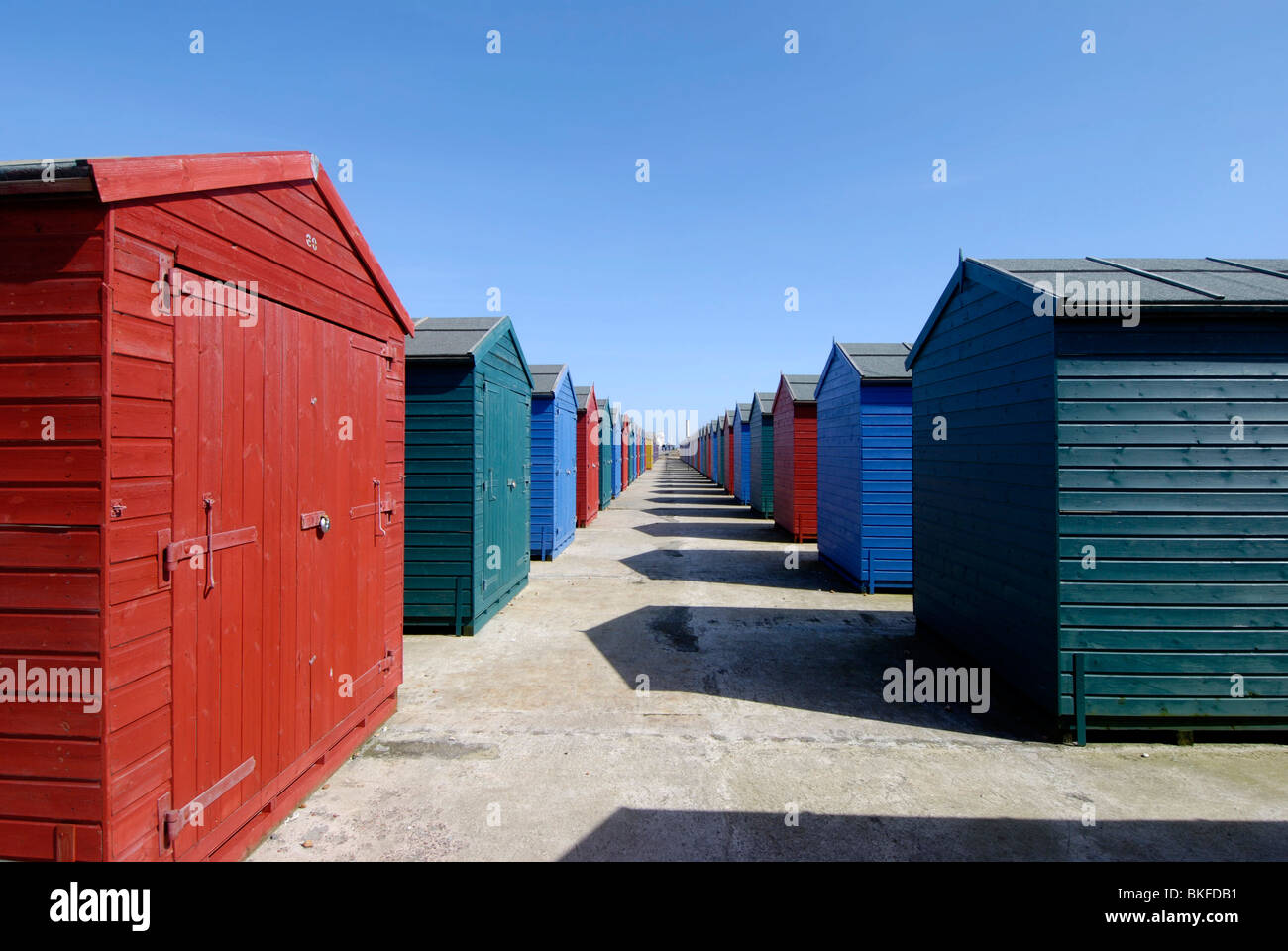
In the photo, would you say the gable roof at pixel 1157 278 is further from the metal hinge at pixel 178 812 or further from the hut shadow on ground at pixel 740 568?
the metal hinge at pixel 178 812

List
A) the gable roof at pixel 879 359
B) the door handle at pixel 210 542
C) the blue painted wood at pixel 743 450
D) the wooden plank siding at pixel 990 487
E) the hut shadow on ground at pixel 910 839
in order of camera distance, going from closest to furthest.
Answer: the door handle at pixel 210 542 < the hut shadow on ground at pixel 910 839 < the wooden plank siding at pixel 990 487 < the gable roof at pixel 879 359 < the blue painted wood at pixel 743 450

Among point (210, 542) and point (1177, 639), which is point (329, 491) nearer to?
point (210, 542)

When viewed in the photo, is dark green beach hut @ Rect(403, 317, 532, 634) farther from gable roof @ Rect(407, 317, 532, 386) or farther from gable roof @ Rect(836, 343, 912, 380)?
gable roof @ Rect(836, 343, 912, 380)

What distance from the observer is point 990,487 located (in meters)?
6.57

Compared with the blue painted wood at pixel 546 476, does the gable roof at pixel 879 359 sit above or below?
above

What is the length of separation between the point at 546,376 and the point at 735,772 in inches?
477

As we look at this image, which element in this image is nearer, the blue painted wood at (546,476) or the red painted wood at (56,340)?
the red painted wood at (56,340)

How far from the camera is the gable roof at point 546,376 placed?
14797 millimetres

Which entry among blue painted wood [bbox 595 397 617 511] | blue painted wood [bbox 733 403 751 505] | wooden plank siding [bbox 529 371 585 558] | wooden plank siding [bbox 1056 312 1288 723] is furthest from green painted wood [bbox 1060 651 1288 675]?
blue painted wood [bbox 733 403 751 505]

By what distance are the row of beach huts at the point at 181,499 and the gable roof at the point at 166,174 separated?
0.01 m

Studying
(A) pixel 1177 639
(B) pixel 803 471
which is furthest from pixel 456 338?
(B) pixel 803 471

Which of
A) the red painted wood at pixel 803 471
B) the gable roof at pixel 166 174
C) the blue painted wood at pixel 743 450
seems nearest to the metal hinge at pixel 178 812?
the gable roof at pixel 166 174
